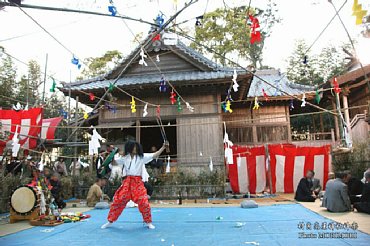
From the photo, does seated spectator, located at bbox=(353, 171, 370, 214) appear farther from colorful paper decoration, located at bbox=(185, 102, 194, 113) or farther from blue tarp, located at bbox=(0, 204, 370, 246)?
colorful paper decoration, located at bbox=(185, 102, 194, 113)

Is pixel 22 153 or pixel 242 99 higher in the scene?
pixel 242 99

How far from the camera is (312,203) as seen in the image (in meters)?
8.64

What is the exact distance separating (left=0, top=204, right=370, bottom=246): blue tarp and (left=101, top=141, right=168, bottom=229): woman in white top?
0.27m

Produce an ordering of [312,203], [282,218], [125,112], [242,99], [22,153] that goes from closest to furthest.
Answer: [282,218]
[312,203]
[22,153]
[125,112]
[242,99]

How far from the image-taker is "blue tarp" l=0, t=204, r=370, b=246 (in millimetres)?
4124

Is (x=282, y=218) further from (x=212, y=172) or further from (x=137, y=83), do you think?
(x=137, y=83)

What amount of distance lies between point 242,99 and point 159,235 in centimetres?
1021

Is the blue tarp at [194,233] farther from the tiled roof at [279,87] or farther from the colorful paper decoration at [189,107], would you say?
the tiled roof at [279,87]

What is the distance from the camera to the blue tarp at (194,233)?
162 inches

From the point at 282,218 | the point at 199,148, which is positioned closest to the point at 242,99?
the point at 199,148

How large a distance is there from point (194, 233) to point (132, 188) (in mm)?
1542

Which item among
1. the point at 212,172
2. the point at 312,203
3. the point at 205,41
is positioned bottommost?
the point at 312,203

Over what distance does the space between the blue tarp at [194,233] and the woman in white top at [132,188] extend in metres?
0.27

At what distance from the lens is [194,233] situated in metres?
4.77
